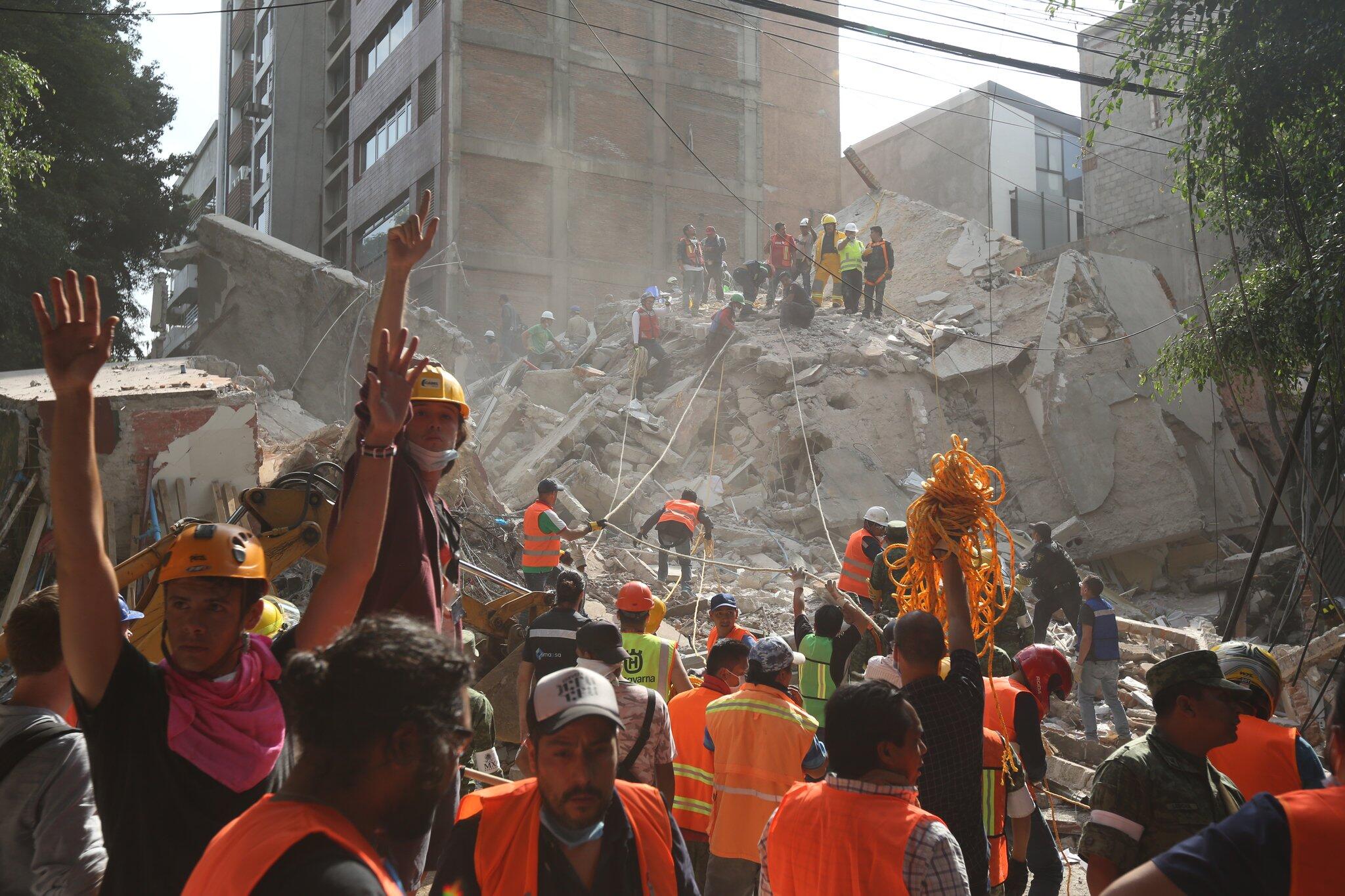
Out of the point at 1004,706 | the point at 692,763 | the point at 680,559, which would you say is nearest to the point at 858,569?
the point at 1004,706

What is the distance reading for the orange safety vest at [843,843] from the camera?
268 centimetres

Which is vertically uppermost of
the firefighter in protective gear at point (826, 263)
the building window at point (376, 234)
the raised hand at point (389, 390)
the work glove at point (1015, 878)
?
the building window at point (376, 234)

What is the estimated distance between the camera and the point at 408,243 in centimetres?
289

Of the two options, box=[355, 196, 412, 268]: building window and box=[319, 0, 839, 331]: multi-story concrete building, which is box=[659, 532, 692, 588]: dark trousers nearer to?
box=[319, 0, 839, 331]: multi-story concrete building

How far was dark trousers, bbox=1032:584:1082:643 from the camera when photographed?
11328mm

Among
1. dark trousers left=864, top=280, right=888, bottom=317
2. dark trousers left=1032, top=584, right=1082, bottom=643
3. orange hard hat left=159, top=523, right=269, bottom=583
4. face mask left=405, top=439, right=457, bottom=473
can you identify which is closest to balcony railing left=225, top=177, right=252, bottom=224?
dark trousers left=864, top=280, right=888, bottom=317

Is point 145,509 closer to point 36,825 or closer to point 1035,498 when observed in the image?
point 36,825

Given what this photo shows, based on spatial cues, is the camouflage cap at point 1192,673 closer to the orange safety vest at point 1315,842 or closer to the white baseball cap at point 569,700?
the orange safety vest at point 1315,842

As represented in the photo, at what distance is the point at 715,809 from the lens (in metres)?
Result: 4.38

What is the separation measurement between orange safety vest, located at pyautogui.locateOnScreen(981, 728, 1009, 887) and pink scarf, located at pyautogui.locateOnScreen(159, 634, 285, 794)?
299 cm

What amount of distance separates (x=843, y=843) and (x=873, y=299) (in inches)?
751

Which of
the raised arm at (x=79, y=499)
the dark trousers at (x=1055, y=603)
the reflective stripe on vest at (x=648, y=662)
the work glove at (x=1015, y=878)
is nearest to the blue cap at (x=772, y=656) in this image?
the reflective stripe on vest at (x=648, y=662)

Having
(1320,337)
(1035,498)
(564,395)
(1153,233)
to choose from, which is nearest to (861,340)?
(1035,498)

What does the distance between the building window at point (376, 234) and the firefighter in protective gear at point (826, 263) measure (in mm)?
14202
